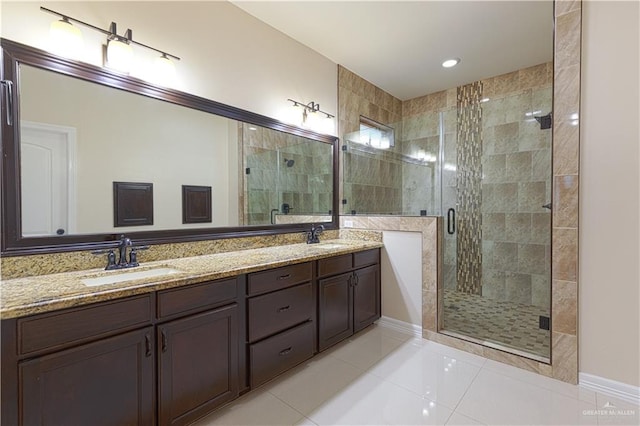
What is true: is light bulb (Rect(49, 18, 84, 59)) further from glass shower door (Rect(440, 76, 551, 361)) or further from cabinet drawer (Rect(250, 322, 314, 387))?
glass shower door (Rect(440, 76, 551, 361))

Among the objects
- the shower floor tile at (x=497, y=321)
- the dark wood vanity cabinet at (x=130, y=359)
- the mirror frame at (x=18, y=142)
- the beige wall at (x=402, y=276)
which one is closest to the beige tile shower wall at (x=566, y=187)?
the shower floor tile at (x=497, y=321)

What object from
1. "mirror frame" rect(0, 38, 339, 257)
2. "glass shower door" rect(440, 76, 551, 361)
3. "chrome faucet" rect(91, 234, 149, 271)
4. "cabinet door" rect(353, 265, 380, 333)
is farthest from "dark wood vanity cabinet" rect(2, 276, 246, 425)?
"glass shower door" rect(440, 76, 551, 361)

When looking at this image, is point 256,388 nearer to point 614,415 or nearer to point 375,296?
point 375,296

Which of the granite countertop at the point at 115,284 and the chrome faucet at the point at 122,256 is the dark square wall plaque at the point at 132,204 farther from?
the granite countertop at the point at 115,284

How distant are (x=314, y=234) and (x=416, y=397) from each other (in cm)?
161

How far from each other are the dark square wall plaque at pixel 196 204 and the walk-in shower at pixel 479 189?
166 cm

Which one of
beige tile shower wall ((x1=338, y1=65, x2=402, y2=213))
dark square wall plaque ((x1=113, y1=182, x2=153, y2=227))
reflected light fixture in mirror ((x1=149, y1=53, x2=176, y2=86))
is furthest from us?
beige tile shower wall ((x1=338, y1=65, x2=402, y2=213))

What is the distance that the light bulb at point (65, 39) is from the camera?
1.51 meters

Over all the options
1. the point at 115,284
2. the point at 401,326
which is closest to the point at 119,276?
the point at 115,284

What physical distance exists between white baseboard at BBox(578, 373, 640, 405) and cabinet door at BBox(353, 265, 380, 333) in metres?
1.55

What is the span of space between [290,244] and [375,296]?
101 cm

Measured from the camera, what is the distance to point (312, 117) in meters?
3.03

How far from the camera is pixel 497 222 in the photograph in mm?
3510

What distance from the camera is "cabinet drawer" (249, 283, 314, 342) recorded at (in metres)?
1.81
